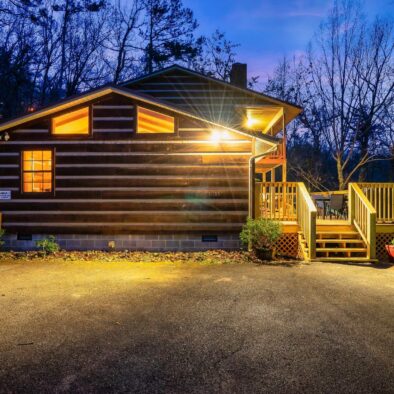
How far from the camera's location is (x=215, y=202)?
11.1m

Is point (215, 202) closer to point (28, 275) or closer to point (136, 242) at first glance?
point (136, 242)

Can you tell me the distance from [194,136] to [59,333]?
7.71 meters

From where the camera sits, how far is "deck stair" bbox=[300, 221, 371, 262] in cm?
1013

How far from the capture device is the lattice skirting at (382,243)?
11.1 meters

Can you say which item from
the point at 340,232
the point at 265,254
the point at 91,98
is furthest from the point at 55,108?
the point at 340,232

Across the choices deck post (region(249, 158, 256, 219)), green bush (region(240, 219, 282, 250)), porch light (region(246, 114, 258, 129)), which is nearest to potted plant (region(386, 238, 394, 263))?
green bush (region(240, 219, 282, 250))

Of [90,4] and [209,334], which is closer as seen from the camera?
[209,334]

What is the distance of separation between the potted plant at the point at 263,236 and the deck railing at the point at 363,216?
2.55 meters

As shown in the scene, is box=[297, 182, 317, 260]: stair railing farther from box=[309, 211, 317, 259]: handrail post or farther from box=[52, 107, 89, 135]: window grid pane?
box=[52, 107, 89, 135]: window grid pane

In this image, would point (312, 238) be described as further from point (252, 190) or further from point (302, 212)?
point (252, 190)

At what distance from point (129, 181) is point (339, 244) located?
6.99m

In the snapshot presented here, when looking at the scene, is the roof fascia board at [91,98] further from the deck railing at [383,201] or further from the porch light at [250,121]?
the porch light at [250,121]

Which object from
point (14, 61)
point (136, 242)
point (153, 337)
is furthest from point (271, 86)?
point (153, 337)

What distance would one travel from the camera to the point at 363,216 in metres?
10.5
